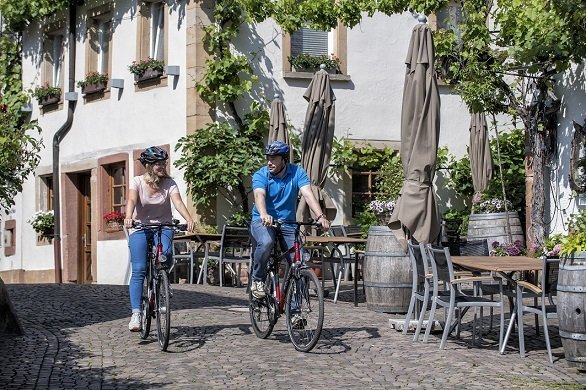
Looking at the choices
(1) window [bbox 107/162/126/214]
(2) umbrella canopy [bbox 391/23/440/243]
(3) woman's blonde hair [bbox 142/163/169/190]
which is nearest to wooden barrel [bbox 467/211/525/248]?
(2) umbrella canopy [bbox 391/23/440/243]

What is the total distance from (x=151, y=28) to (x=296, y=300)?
12.8 m

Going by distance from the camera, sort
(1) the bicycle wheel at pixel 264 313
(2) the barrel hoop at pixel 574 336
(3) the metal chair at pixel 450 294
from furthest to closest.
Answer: (1) the bicycle wheel at pixel 264 313 < (3) the metal chair at pixel 450 294 < (2) the barrel hoop at pixel 574 336

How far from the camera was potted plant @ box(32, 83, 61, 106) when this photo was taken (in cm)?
2459

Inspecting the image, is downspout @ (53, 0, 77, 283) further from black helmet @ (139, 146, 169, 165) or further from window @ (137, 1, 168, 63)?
black helmet @ (139, 146, 169, 165)

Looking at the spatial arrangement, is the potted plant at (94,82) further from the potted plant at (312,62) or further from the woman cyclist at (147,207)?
the woman cyclist at (147,207)

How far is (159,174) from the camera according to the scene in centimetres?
1077

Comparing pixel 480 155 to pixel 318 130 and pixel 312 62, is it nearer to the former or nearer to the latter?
pixel 318 130

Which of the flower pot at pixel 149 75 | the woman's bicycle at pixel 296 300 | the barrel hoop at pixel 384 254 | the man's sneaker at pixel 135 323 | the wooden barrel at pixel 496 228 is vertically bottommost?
the man's sneaker at pixel 135 323

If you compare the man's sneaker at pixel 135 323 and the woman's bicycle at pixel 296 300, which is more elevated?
the woman's bicycle at pixel 296 300

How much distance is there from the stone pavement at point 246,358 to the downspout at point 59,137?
11037 millimetres

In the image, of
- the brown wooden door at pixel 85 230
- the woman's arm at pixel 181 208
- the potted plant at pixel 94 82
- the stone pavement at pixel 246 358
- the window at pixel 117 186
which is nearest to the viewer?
the stone pavement at pixel 246 358

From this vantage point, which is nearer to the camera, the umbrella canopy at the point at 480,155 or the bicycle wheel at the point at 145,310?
the bicycle wheel at the point at 145,310

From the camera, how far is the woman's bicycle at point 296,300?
32.2 feet

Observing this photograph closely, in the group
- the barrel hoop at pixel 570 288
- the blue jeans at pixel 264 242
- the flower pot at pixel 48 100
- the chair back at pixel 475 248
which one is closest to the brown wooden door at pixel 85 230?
the flower pot at pixel 48 100
